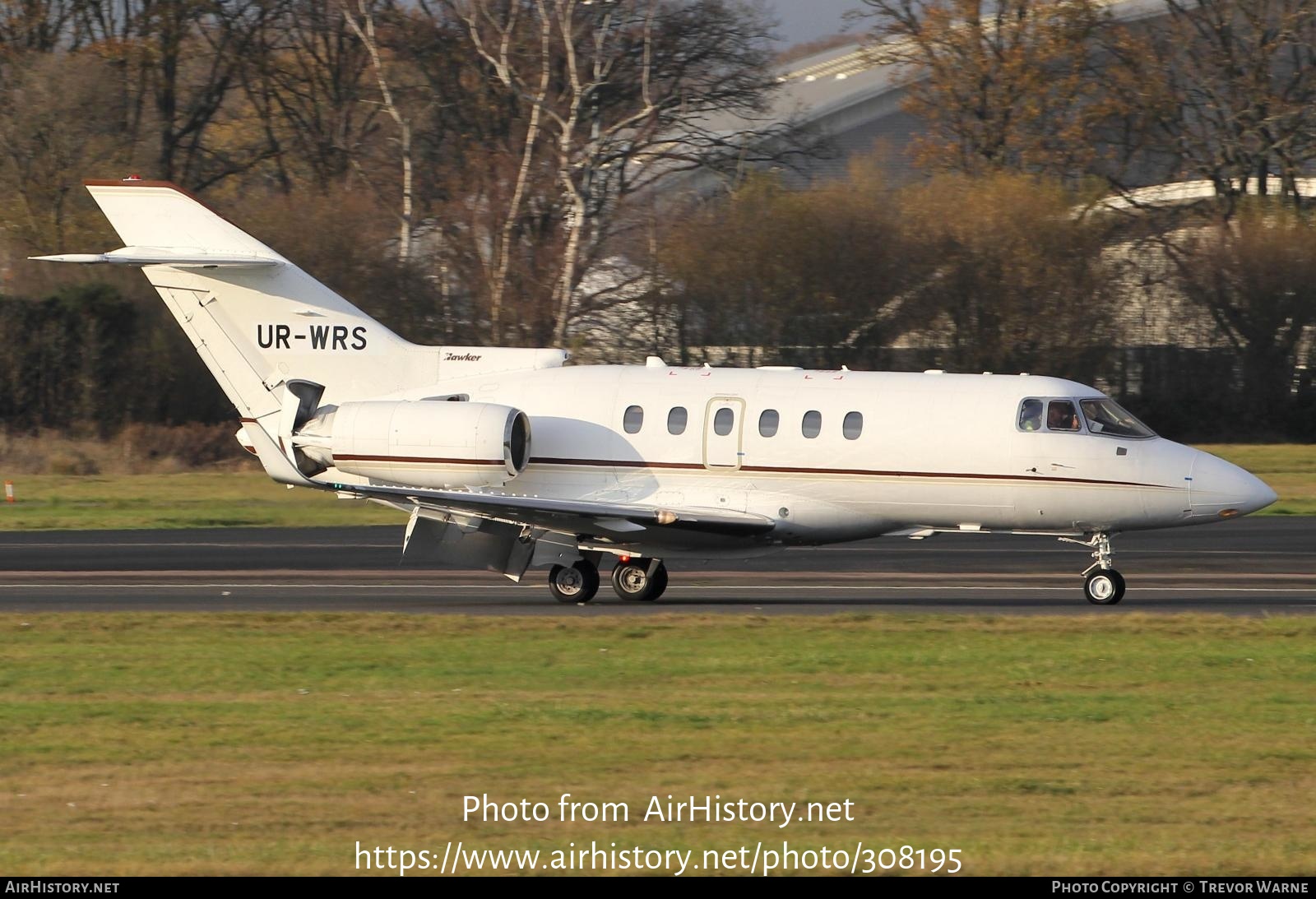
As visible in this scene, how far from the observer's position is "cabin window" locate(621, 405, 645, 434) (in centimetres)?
1973

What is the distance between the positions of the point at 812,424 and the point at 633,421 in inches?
81.7

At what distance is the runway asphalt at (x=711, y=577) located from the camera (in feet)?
63.0

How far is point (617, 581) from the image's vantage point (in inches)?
788

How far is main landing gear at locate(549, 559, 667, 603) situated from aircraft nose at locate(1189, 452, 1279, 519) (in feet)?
19.9

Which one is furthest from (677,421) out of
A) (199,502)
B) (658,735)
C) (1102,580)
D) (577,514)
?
(199,502)

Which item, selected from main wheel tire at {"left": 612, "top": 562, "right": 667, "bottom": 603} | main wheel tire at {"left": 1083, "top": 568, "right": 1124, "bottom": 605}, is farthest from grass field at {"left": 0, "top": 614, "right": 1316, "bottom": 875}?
main wheel tire at {"left": 612, "top": 562, "right": 667, "bottom": 603}

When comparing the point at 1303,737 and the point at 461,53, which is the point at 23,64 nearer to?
the point at 461,53

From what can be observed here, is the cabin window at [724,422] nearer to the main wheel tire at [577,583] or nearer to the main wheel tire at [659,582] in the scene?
the main wheel tire at [659,582]

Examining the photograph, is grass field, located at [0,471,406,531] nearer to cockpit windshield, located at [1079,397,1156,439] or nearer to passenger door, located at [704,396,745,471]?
passenger door, located at [704,396,745,471]

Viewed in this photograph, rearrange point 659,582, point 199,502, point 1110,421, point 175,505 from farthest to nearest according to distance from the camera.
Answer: point 199,502, point 175,505, point 659,582, point 1110,421

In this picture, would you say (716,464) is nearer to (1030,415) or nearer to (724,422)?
(724,422)

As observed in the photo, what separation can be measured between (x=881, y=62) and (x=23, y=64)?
24.4 metres
